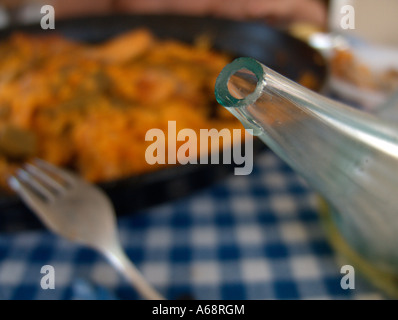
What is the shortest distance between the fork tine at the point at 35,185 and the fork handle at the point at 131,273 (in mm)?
88

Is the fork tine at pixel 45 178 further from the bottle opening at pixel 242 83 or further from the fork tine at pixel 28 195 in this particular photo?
the bottle opening at pixel 242 83

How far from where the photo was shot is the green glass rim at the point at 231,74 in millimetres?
188

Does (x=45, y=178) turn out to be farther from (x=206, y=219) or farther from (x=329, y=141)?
(x=329, y=141)

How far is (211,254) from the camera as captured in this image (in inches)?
15.4

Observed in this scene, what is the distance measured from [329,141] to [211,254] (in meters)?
0.20

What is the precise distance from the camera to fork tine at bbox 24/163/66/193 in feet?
1.31

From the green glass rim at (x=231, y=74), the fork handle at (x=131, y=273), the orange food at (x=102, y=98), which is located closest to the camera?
the green glass rim at (x=231, y=74)

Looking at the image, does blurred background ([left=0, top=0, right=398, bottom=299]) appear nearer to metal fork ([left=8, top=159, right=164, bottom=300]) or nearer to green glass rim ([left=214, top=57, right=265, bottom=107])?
metal fork ([left=8, top=159, right=164, bottom=300])

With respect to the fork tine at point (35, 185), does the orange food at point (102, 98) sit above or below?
above

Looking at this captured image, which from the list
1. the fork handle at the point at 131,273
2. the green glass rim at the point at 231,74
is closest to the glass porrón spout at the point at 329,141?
the green glass rim at the point at 231,74

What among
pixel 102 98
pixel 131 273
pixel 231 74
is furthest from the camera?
pixel 102 98

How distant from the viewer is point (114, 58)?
2.22ft

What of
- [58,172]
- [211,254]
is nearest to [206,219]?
→ [211,254]
